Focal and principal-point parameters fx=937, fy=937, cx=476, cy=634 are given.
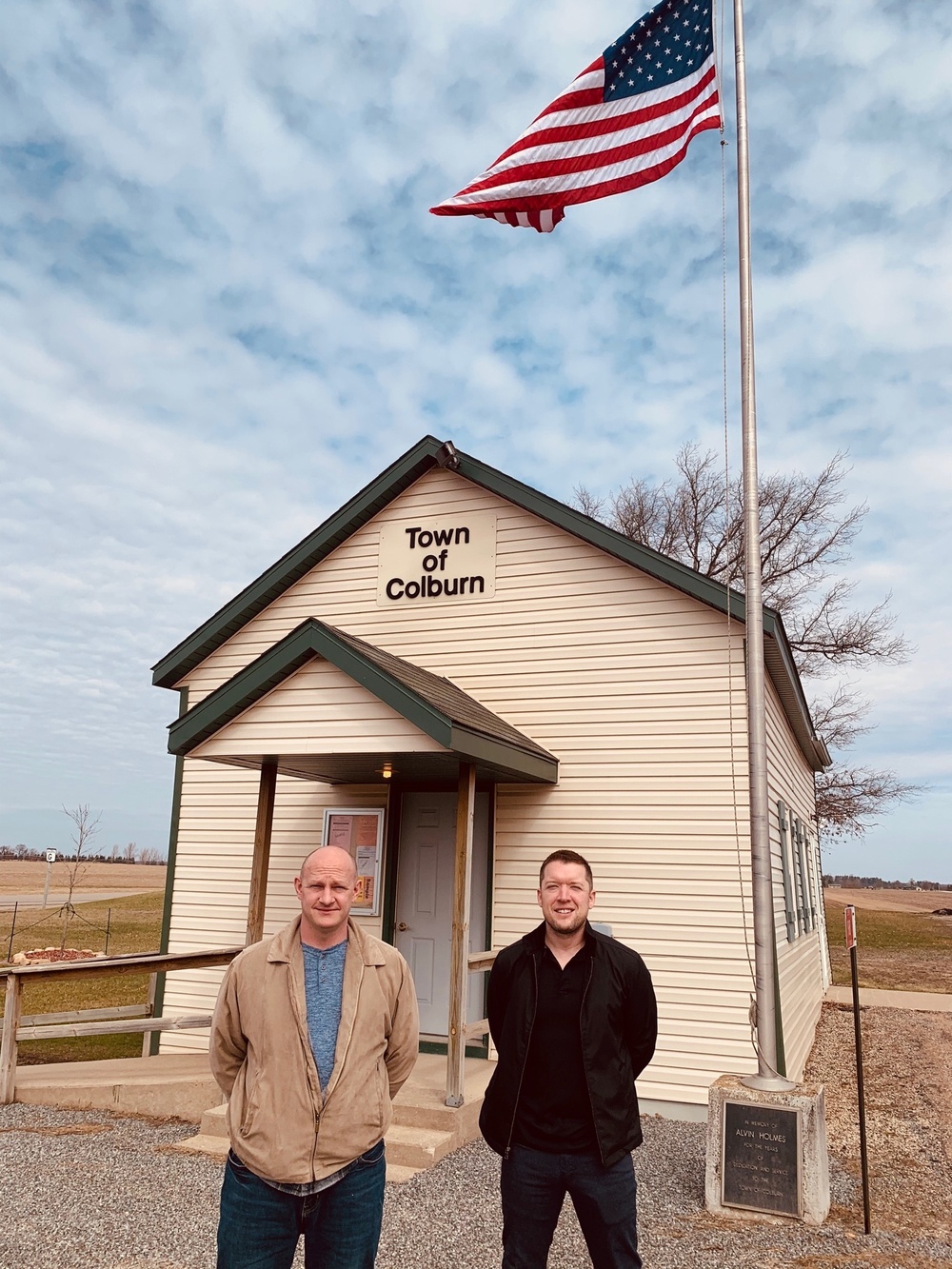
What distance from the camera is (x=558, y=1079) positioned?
3.25m

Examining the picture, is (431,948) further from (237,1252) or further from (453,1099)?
(237,1252)

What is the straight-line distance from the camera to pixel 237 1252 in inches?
113

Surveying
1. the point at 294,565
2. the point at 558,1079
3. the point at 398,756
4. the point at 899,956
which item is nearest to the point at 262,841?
the point at 398,756

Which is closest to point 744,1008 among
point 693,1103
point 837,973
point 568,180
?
point 693,1103

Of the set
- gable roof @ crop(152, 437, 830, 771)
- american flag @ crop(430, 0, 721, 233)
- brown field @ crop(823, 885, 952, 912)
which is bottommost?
brown field @ crop(823, 885, 952, 912)

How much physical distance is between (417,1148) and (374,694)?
320cm

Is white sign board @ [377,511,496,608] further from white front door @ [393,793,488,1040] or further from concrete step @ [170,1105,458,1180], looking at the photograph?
concrete step @ [170,1105,458,1180]

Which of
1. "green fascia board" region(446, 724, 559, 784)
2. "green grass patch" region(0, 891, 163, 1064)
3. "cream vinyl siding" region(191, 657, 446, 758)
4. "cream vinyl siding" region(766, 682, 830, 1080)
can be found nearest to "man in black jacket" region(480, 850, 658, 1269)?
"green fascia board" region(446, 724, 559, 784)

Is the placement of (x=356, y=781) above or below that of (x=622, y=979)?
above

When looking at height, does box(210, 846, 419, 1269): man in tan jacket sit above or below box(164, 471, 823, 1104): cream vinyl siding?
below

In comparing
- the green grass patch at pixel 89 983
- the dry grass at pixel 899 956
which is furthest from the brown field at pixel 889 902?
the green grass patch at pixel 89 983

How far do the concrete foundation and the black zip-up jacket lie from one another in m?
2.84

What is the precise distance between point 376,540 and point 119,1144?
Result: 6315mm

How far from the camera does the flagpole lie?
6086 mm
